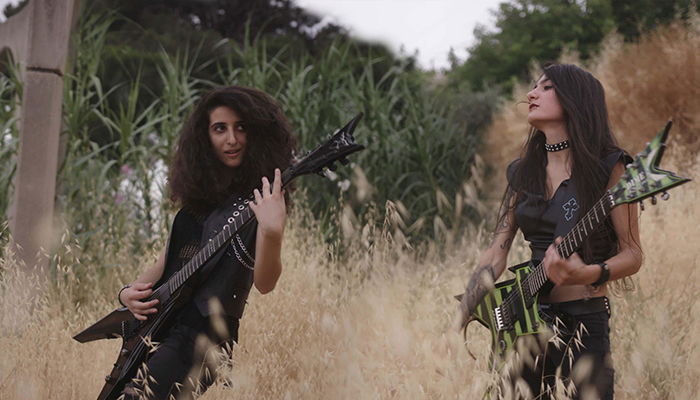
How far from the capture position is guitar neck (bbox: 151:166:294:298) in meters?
1.91

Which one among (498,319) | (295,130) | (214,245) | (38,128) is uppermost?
(295,130)

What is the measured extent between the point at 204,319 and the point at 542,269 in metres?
1.13

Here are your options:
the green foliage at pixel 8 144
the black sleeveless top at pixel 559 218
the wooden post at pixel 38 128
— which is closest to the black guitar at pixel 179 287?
the black sleeveless top at pixel 559 218

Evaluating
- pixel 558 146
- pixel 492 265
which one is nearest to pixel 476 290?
pixel 492 265

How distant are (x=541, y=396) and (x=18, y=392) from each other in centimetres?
191

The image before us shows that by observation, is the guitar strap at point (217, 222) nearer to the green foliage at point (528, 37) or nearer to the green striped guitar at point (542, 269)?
the green striped guitar at point (542, 269)

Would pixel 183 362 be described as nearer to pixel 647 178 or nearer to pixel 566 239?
pixel 566 239

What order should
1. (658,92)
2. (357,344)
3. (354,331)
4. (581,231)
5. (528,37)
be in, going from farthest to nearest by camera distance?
(528,37) → (658,92) → (354,331) → (357,344) → (581,231)

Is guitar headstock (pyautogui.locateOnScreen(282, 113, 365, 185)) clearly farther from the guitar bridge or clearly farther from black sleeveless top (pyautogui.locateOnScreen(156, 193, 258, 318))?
the guitar bridge

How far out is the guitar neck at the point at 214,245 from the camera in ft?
6.27

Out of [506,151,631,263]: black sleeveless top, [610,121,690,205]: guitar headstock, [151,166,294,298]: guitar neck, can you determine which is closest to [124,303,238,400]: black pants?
[151,166,294,298]: guitar neck

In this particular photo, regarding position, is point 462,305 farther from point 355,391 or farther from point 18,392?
point 18,392

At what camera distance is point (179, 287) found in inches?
78.9

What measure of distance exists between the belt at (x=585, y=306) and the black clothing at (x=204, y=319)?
3.30ft
